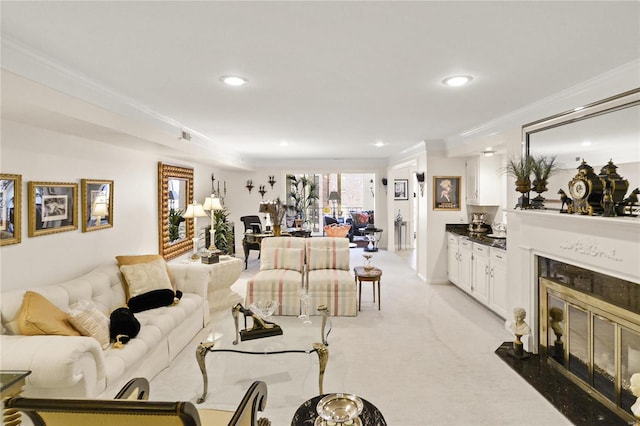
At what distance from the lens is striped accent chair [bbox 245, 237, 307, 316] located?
4535 millimetres

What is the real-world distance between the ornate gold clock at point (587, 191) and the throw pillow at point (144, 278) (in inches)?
146

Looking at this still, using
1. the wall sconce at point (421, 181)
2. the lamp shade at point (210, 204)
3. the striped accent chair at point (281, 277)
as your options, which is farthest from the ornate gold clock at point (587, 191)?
the lamp shade at point (210, 204)

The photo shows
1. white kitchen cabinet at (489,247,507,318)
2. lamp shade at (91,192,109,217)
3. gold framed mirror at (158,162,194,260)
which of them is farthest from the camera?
gold framed mirror at (158,162,194,260)

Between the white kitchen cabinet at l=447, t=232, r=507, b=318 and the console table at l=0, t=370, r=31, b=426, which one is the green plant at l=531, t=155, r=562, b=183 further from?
the console table at l=0, t=370, r=31, b=426

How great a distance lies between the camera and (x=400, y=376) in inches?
122

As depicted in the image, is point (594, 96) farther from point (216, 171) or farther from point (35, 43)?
point (216, 171)

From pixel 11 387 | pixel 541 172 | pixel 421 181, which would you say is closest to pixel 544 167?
pixel 541 172

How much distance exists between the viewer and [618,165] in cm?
263

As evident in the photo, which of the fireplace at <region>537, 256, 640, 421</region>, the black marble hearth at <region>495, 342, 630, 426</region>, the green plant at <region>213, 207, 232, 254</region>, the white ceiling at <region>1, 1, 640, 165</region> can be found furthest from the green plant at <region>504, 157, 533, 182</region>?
the green plant at <region>213, 207, 232, 254</region>

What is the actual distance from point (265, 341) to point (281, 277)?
1702 millimetres

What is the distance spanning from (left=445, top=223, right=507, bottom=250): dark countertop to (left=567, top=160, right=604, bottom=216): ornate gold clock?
1.61 metres

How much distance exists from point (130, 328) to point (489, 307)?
4.03m

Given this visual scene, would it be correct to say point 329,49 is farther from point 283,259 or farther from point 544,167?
point 283,259

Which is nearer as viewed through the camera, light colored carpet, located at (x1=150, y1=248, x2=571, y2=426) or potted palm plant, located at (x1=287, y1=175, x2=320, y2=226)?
light colored carpet, located at (x1=150, y1=248, x2=571, y2=426)
